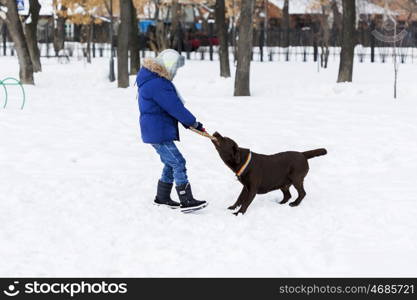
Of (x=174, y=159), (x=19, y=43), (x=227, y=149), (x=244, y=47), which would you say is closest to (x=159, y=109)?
(x=174, y=159)

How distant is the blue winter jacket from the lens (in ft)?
22.7

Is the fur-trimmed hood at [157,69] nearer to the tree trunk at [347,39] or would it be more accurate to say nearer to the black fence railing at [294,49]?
the tree trunk at [347,39]

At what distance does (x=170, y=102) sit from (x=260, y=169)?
46.5 inches

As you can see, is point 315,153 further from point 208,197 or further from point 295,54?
point 295,54

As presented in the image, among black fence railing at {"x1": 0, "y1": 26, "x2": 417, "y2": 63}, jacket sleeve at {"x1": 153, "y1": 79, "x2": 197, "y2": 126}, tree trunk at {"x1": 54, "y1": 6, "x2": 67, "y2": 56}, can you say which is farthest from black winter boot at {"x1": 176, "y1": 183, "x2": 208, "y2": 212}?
tree trunk at {"x1": 54, "y1": 6, "x2": 67, "y2": 56}

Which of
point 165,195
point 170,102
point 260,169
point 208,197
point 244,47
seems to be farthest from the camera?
point 244,47

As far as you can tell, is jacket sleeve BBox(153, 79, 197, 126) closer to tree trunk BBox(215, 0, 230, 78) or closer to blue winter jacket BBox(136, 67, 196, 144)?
blue winter jacket BBox(136, 67, 196, 144)

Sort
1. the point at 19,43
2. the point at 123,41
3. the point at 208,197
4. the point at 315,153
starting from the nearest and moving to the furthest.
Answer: the point at 315,153, the point at 208,197, the point at 19,43, the point at 123,41

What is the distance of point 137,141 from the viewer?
11367 millimetres

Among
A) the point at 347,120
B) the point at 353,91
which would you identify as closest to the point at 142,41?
the point at 353,91

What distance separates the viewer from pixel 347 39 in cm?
1895

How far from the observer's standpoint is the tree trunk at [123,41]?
20.5m

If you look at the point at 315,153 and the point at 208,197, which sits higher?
the point at 315,153

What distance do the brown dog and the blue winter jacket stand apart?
0.42 metres
